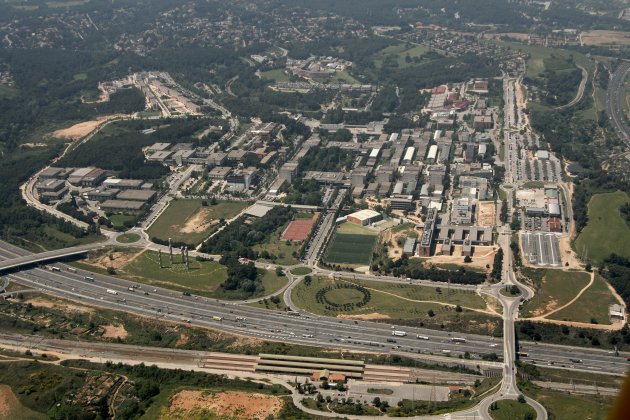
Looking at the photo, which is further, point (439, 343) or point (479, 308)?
point (479, 308)

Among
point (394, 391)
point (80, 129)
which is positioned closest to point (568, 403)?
point (394, 391)

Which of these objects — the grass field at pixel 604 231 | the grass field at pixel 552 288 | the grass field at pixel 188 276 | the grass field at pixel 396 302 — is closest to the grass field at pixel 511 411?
the grass field at pixel 396 302

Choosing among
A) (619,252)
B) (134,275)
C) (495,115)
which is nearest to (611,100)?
(495,115)

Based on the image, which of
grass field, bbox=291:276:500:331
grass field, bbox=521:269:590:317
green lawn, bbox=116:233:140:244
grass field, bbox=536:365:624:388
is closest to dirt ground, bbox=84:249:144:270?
green lawn, bbox=116:233:140:244

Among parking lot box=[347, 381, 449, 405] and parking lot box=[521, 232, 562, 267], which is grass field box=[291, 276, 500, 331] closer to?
parking lot box=[347, 381, 449, 405]

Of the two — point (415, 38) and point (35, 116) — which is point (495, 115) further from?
point (35, 116)
